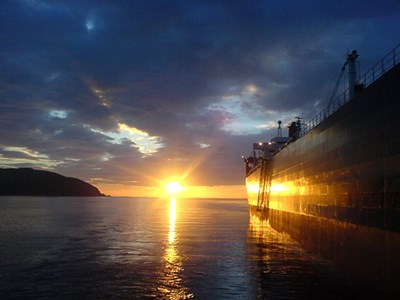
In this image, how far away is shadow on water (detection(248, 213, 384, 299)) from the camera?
15359 mm

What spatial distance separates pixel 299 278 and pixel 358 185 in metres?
5.05

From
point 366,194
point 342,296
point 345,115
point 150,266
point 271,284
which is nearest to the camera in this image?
point 342,296

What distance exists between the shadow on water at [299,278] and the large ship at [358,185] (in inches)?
22.7

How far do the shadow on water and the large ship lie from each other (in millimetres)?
578

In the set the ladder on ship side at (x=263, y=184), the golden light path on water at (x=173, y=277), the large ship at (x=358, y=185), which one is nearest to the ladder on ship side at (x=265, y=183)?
the ladder on ship side at (x=263, y=184)

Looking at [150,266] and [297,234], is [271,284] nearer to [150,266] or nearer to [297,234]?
[150,266]

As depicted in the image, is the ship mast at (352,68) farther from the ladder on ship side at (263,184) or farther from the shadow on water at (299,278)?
the ladder on ship side at (263,184)

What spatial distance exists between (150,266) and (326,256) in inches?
372

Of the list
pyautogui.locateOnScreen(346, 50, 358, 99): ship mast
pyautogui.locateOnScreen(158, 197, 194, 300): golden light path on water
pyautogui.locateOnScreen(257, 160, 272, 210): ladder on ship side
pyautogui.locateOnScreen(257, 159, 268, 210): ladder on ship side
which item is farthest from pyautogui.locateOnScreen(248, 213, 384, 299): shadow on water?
pyautogui.locateOnScreen(257, 159, 268, 210): ladder on ship side

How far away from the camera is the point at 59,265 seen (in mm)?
22109

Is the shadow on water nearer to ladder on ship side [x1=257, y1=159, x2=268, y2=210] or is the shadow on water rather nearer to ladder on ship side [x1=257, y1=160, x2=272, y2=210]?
ladder on ship side [x1=257, y1=160, x2=272, y2=210]

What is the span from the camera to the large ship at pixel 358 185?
14.1 metres

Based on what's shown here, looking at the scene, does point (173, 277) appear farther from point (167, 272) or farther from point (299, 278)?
point (299, 278)

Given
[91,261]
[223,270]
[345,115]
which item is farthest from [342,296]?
[91,261]
